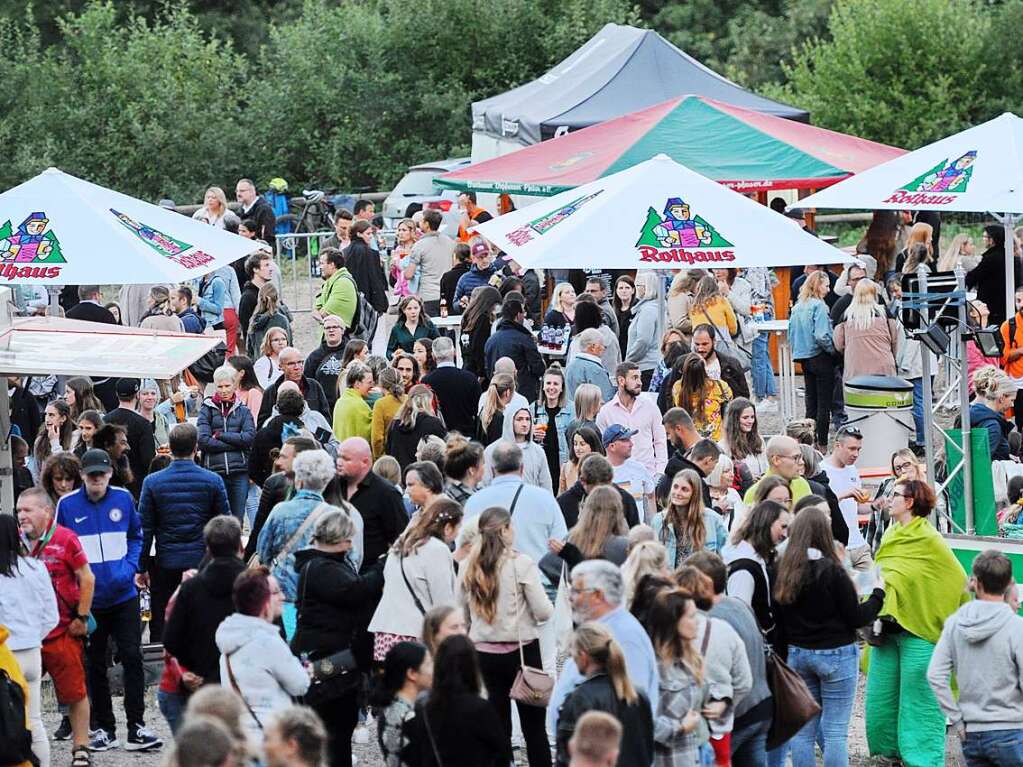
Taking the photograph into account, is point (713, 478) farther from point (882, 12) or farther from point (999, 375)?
point (882, 12)

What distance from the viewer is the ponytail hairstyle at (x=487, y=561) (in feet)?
25.2

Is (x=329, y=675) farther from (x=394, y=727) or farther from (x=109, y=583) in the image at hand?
(x=109, y=583)

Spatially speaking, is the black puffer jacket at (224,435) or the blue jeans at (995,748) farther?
the black puffer jacket at (224,435)

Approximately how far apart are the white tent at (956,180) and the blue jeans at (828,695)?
5087 mm

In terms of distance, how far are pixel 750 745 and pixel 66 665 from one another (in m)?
3.33

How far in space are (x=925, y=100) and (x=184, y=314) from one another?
2204 centimetres

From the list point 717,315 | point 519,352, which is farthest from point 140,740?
point 717,315

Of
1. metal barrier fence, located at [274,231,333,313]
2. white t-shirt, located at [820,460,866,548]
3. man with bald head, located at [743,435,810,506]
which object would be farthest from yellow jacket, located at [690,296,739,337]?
metal barrier fence, located at [274,231,333,313]

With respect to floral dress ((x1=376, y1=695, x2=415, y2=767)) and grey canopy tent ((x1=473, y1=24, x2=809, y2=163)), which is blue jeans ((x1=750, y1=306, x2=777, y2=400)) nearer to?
grey canopy tent ((x1=473, y1=24, x2=809, y2=163))

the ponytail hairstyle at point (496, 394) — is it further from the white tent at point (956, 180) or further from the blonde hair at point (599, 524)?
the blonde hair at point (599, 524)

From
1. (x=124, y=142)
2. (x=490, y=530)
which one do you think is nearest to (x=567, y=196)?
(x=490, y=530)

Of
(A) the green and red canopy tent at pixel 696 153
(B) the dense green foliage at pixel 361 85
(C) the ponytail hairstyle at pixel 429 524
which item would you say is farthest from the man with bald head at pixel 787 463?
(B) the dense green foliage at pixel 361 85

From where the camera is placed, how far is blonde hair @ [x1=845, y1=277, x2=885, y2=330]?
571 inches

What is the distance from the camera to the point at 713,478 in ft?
32.0
